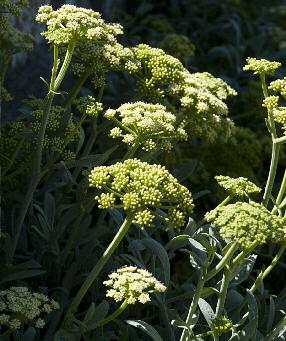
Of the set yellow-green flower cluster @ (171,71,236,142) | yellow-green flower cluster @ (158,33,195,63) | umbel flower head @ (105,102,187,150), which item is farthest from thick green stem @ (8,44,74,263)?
yellow-green flower cluster @ (158,33,195,63)

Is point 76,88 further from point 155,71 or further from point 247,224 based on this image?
point 247,224

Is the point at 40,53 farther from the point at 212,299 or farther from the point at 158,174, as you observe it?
the point at 158,174

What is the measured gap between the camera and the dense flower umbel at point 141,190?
3346mm

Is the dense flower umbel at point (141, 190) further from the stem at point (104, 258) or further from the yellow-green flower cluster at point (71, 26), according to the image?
the yellow-green flower cluster at point (71, 26)

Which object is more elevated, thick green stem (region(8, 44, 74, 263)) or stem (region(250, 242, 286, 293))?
thick green stem (region(8, 44, 74, 263))

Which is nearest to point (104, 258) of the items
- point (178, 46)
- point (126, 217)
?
point (126, 217)

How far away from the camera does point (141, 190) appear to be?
3.35 meters

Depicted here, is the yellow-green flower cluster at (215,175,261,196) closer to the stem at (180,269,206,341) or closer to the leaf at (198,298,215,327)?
the stem at (180,269,206,341)

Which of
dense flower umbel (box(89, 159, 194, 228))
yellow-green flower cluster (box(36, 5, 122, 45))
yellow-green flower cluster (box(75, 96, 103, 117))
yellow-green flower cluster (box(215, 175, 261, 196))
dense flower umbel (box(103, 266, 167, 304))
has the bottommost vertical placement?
dense flower umbel (box(103, 266, 167, 304))

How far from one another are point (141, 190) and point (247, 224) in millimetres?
507

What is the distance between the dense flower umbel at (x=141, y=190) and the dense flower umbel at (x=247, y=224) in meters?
0.18

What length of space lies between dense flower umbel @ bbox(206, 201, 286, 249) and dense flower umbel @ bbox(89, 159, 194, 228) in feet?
0.61

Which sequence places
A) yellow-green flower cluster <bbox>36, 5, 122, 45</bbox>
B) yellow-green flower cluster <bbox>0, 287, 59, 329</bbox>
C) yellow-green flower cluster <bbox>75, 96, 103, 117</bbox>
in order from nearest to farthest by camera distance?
yellow-green flower cluster <bbox>0, 287, 59, 329</bbox> < yellow-green flower cluster <bbox>36, 5, 122, 45</bbox> < yellow-green flower cluster <bbox>75, 96, 103, 117</bbox>

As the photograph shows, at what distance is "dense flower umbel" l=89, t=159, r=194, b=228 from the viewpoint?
11.0 ft
